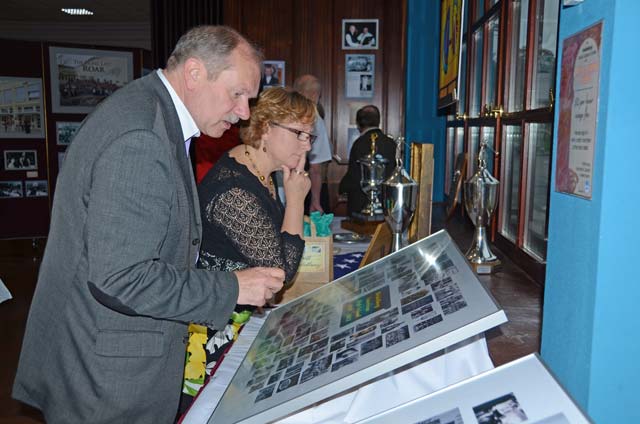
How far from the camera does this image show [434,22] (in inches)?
194

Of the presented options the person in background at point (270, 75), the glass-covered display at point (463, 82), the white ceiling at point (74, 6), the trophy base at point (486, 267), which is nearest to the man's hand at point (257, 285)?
the trophy base at point (486, 267)

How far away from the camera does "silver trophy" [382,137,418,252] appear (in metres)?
1.98

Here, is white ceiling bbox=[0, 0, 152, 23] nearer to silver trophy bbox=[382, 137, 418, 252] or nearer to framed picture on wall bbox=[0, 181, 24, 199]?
framed picture on wall bbox=[0, 181, 24, 199]

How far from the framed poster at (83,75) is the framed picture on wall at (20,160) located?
49 centimetres

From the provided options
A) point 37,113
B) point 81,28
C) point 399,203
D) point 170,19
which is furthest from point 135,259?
point 81,28

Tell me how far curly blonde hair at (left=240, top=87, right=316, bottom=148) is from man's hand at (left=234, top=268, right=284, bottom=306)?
29.4 inches

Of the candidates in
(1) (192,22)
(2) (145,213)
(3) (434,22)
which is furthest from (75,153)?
(1) (192,22)

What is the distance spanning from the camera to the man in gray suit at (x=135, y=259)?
100cm

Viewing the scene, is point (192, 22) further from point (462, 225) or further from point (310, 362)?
point (310, 362)

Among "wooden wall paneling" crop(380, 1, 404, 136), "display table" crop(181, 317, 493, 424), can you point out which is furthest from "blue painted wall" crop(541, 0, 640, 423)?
"wooden wall paneling" crop(380, 1, 404, 136)

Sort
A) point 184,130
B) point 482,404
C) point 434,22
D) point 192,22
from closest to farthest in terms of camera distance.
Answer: point 482,404
point 184,130
point 434,22
point 192,22

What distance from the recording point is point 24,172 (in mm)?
5789

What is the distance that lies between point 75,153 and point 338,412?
2.19ft

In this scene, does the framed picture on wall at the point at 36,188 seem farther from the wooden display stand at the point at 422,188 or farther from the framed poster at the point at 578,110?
the framed poster at the point at 578,110
